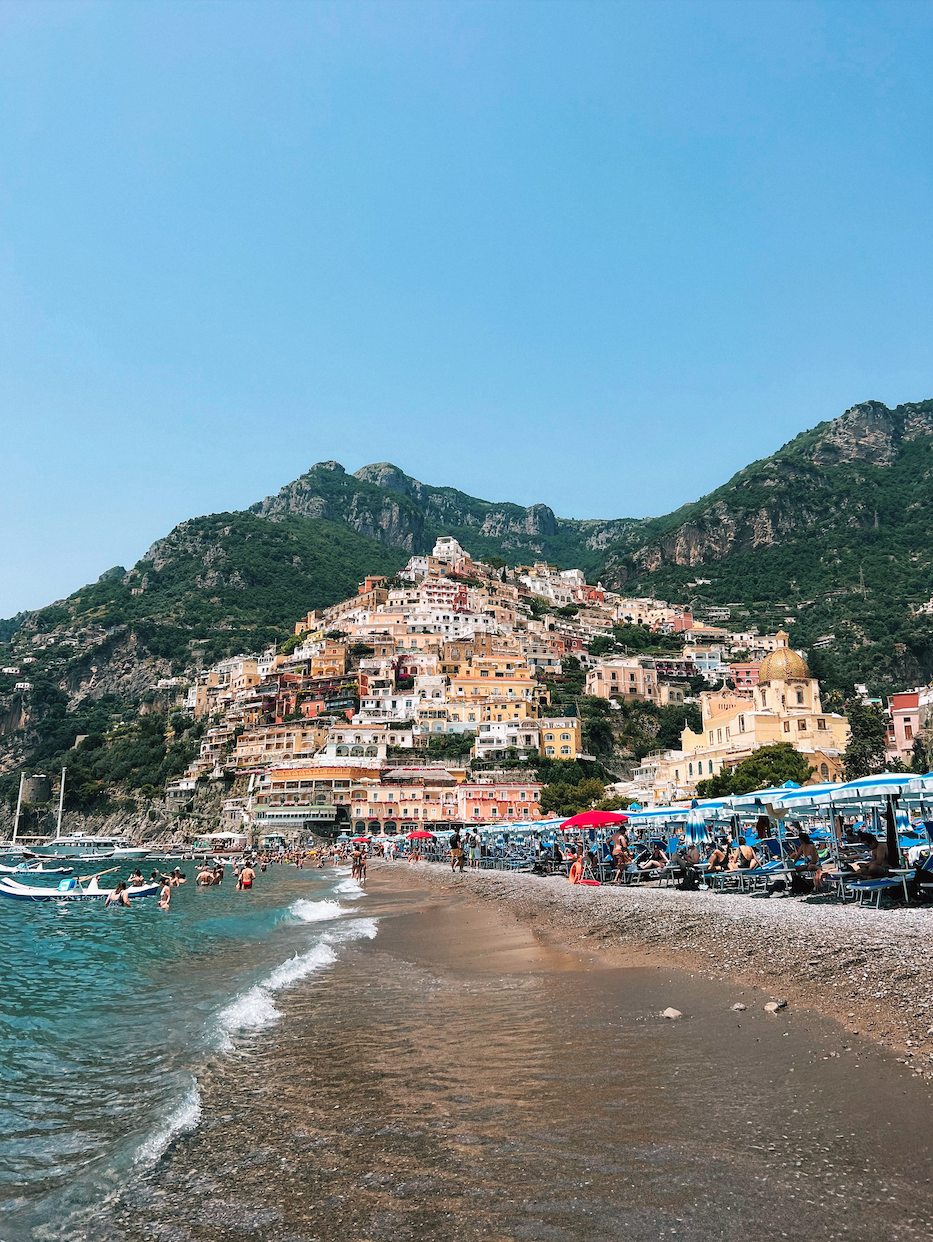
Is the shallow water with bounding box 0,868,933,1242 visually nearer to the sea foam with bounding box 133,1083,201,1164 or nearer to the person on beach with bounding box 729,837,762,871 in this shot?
the sea foam with bounding box 133,1083,201,1164

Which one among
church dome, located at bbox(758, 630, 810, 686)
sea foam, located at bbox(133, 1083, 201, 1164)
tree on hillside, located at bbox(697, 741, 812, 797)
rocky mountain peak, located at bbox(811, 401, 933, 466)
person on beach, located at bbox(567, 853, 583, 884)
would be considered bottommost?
person on beach, located at bbox(567, 853, 583, 884)

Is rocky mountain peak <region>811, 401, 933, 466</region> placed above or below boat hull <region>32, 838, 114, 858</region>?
above

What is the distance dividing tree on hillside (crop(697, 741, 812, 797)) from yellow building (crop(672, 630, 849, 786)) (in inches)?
122

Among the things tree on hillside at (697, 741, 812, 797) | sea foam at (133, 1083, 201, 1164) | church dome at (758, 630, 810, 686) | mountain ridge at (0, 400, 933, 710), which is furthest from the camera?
mountain ridge at (0, 400, 933, 710)

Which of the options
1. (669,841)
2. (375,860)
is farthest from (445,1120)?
(375,860)

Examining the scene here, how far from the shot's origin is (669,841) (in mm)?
29969

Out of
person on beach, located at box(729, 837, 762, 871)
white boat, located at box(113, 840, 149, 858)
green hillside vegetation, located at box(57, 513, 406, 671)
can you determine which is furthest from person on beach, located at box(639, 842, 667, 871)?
green hillside vegetation, located at box(57, 513, 406, 671)

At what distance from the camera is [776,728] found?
5422 cm

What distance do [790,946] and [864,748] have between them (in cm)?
4660

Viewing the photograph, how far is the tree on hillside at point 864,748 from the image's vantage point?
5044 centimetres

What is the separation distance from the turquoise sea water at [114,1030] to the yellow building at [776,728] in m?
35.2

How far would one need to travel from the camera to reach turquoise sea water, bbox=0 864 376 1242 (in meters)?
6.34

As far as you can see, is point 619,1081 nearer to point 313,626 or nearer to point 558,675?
point 558,675

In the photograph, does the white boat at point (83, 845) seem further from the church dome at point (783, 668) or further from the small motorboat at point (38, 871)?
the church dome at point (783, 668)
